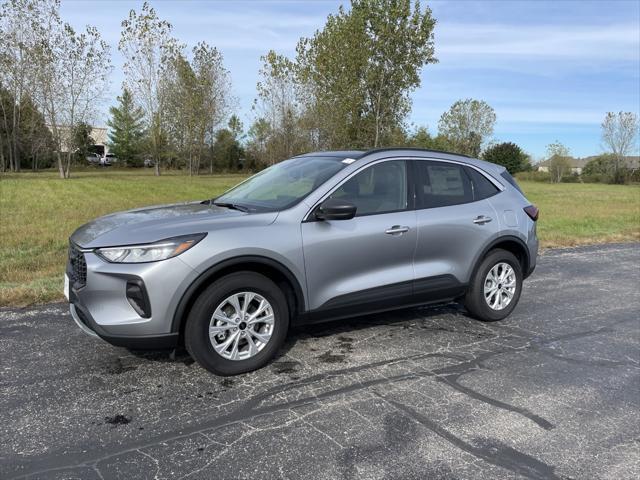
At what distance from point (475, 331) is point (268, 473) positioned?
3.05 m

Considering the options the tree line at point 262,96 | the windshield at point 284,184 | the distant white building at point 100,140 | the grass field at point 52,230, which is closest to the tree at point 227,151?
the tree line at point 262,96

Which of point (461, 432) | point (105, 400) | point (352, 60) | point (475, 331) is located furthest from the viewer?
point (352, 60)

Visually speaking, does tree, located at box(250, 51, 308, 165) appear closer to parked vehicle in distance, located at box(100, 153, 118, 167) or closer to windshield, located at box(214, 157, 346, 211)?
windshield, located at box(214, 157, 346, 211)

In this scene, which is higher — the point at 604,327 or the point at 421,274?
the point at 421,274

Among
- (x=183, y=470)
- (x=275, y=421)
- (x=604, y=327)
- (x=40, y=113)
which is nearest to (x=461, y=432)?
Result: (x=275, y=421)

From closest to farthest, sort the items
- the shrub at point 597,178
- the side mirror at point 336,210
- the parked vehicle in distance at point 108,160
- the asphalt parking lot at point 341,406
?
the asphalt parking lot at point 341,406 < the side mirror at point 336,210 < the shrub at point 597,178 < the parked vehicle in distance at point 108,160

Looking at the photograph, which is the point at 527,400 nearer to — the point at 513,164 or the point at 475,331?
the point at 475,331

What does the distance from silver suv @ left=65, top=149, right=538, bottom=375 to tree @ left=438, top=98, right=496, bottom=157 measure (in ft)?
193

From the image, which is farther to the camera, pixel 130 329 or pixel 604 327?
pixel 604 327

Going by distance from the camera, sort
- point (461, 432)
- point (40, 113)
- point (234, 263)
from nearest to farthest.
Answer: point (461, 432), point (234, 263), point (40, 113)

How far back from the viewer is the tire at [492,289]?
521 centimetres

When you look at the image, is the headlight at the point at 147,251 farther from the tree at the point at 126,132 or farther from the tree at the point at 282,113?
the tree at the point at 126,132

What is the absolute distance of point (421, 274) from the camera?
15.5 feet

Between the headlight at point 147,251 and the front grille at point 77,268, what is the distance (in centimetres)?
25
